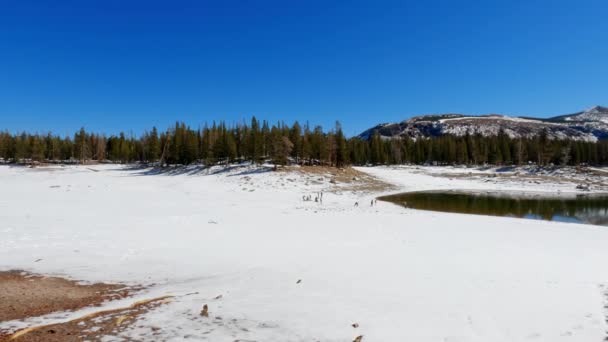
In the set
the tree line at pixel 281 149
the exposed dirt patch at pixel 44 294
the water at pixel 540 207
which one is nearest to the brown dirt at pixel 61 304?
the exposed dirt patch at pixel 44 294

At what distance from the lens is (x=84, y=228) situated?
1908 centimetres

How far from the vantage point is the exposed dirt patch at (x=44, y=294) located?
8562mm

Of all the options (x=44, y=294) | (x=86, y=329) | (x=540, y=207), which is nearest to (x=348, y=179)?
(x=540, y=207)

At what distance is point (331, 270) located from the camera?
11.7 meters

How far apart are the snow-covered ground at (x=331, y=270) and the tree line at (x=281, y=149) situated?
48001mm

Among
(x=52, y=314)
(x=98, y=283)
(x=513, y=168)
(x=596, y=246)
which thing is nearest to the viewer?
(x=52, y=314)

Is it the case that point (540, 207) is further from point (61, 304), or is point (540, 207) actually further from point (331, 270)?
point (61, 304)

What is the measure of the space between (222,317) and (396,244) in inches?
420

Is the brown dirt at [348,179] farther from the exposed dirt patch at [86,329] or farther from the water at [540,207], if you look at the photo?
the exposed dirt patch at [86,329]

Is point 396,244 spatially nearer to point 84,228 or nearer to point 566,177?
point 84,228

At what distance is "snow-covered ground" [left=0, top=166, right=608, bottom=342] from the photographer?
7.27m

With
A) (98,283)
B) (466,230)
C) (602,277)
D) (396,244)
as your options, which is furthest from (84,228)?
(602,277)

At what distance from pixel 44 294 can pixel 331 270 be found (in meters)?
9.05

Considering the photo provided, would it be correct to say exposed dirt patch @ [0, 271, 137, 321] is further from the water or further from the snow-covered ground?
the water
